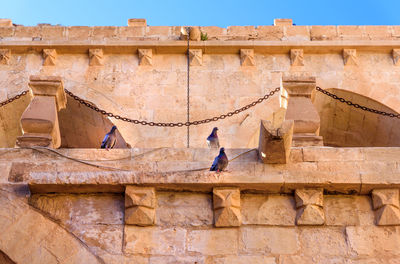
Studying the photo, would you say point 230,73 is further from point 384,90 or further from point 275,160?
point 275,160

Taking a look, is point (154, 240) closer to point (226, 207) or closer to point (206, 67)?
point (226, 207)

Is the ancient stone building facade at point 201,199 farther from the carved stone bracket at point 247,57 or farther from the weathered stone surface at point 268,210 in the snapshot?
the carved stone bracket at point 247,57

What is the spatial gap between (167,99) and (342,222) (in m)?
5.17

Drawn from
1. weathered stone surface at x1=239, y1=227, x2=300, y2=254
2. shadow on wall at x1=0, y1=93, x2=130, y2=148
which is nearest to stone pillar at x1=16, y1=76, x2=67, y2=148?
weathered stone surface at x1=239, y1=227, x2=300, y2=254

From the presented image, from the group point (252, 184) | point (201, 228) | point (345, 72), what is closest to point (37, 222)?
point (201, 228)

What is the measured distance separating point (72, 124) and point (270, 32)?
3.74 meters

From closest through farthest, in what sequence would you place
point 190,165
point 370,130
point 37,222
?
point 37,222, point 190,165, point 370,130

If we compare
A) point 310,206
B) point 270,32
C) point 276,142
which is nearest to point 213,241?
point 310,206

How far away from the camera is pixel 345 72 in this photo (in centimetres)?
1129

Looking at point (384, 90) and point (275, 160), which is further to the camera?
point (384, 90)

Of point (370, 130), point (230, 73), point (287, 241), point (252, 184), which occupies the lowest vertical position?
point (287, 241)

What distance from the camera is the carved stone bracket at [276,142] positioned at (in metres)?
6.25

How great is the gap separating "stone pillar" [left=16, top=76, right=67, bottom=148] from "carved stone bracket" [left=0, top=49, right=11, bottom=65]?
4.19m

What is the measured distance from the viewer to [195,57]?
1125cm
